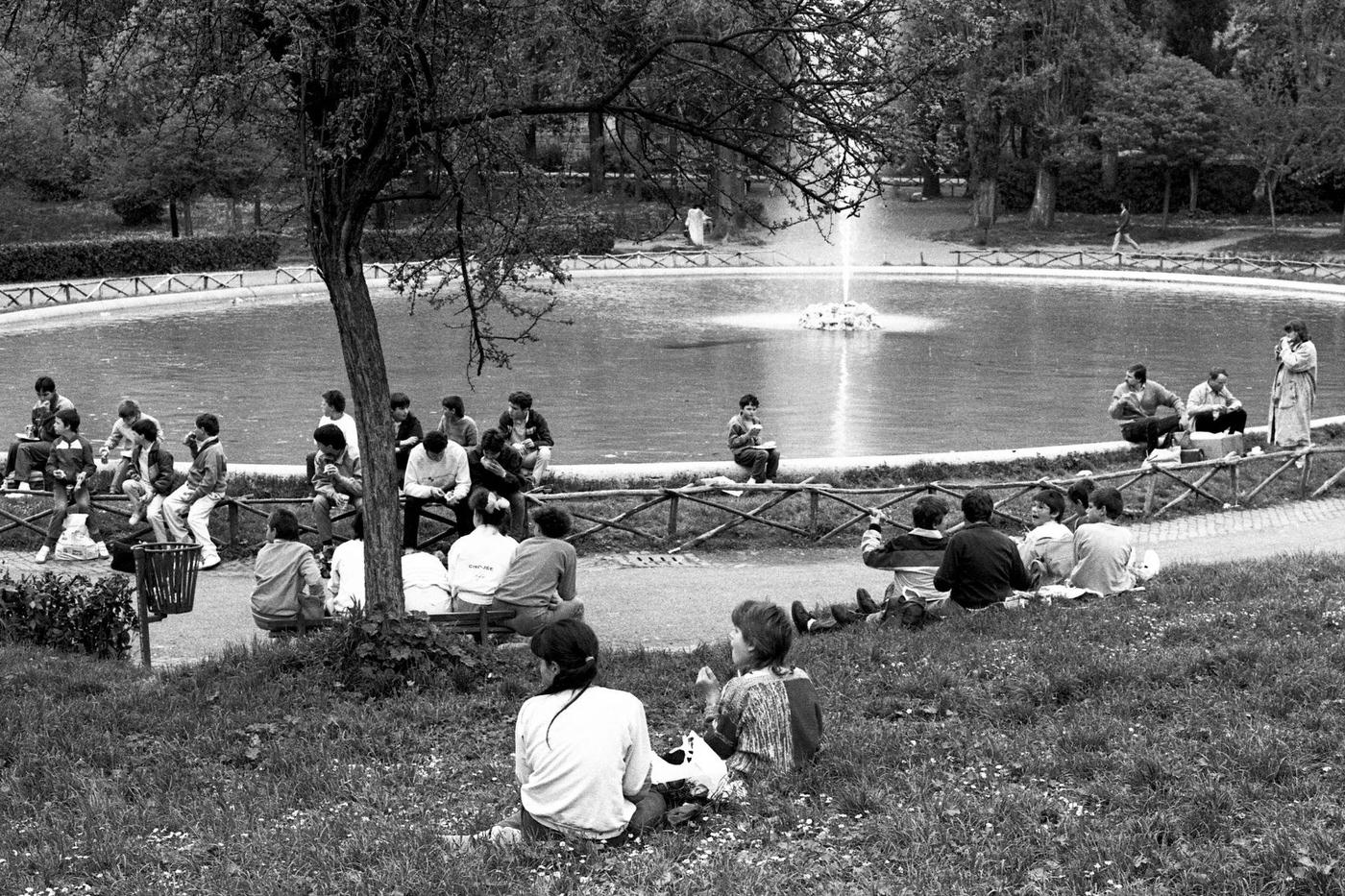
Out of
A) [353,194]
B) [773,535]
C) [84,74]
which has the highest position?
[84,74]

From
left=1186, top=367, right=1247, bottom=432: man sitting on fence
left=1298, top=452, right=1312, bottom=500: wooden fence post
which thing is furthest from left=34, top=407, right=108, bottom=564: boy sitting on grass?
left=1298, top=452, right=1312, bottom=500: wooden fence post

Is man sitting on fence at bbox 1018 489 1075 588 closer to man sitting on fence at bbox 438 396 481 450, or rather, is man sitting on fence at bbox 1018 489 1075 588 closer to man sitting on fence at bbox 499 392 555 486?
man sitting on fence at bbox 499 392 555 486

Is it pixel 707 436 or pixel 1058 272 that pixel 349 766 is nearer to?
pixel 707 436

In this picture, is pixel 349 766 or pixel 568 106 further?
pixel 568 106

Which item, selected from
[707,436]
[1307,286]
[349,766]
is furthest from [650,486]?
[1307,286]

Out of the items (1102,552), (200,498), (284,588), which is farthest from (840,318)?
(284,588)

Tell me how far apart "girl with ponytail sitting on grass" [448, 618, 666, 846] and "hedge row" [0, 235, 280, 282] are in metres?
Answer: 39.1

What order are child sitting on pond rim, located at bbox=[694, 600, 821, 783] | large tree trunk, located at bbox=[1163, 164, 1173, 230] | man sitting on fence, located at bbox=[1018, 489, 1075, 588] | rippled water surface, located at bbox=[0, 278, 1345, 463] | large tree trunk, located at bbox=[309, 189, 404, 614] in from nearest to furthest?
child sitting on pond rim, located at bbox=[694, 600, 821, 783] < large tree trunk, located at bbox=[309, 189, 404, 614] < man sitting on fence, located at bbox=[1018, 489, 1075, 588] < rippled water surface, located at bbox=[0, 278, 1345, 463] < large tree trunk, located at bbox=[1163, 164, 1173, 230]

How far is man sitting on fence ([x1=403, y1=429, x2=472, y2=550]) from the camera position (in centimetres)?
1285

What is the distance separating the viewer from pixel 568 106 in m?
9.09

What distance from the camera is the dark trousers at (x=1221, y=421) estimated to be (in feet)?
56.1

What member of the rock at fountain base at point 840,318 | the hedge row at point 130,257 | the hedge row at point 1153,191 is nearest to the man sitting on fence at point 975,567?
the rock at fountain base at point 840,318

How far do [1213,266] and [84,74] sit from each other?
136 feet

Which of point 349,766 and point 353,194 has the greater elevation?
point 353,194
